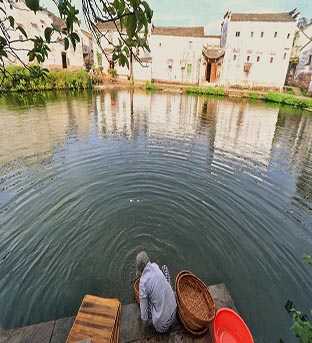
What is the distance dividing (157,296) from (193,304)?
929 millimetres

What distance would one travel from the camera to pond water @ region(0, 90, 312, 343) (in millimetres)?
4508

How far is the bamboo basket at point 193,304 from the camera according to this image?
11.0ft

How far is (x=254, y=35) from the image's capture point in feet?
112

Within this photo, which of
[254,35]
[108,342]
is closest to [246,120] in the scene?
[108,342]

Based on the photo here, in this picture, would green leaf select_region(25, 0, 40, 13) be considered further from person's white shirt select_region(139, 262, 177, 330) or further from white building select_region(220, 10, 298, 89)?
white building select_region(220, 10, 298, 89)

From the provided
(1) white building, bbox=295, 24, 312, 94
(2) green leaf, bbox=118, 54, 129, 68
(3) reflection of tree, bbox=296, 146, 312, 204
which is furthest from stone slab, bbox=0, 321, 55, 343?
(1) white building, bbox=295, 24, 312, 94

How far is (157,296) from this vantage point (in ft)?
10.4

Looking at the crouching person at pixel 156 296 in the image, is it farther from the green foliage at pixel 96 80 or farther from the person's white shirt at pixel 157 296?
the green foliage at pixel 96 80

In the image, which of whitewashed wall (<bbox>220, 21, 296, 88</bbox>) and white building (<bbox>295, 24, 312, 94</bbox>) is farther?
whitewashed wall (<bbox>220, 21, 296, 88</bbox>)

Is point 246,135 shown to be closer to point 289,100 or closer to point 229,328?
point 229,328

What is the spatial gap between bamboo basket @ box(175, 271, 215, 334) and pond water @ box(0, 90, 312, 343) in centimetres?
99

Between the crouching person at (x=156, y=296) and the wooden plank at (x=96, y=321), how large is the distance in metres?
0.50

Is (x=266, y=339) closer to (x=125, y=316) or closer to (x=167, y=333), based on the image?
(x=167, y=333)

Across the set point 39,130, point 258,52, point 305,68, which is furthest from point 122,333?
point 305,68
